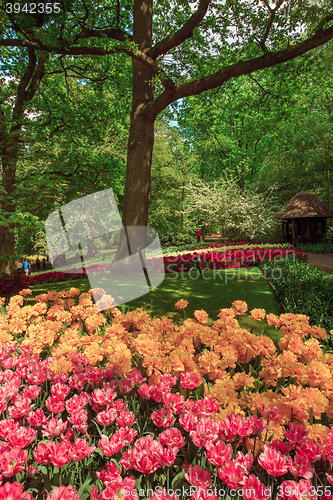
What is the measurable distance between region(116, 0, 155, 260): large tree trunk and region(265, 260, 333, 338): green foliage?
13.3 feet

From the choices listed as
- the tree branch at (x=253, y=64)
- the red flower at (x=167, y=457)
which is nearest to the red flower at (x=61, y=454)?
the red flower at (x=167, y=457)

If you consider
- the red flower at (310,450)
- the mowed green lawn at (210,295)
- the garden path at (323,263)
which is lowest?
the garden path at (323,263)

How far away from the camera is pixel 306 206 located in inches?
749

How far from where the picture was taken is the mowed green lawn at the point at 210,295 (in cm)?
493

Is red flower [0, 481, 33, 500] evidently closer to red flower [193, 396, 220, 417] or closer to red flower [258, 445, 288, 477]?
red flower [193, 396, 220, 417]

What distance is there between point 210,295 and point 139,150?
4801 mm

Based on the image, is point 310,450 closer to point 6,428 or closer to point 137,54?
point 6,428

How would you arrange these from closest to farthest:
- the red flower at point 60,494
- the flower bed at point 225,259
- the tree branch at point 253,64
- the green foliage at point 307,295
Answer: the red flower at point 60,494 → the green foliage at point 307,295 → the tree branch at point 253,64 → the flower bed at point 225,259

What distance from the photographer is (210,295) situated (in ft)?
20.1

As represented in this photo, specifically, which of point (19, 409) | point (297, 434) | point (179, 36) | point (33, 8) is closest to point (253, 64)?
point (179, 36)

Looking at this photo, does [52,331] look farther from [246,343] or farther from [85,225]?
[85,225]

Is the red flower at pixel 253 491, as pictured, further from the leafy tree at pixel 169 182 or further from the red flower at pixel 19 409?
the leafy tree at pixel 169 182

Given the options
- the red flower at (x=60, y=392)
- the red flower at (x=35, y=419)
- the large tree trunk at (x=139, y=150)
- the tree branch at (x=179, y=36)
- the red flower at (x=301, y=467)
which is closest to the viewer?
the red flower at (x=301, y=467)

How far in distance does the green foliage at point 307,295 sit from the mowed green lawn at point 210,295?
0.87ft
